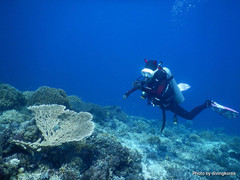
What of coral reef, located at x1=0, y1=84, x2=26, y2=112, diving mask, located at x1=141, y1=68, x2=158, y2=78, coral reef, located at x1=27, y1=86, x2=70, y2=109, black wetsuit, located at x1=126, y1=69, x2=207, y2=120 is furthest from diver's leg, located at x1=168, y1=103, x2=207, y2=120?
coral reef, located at x1=0, y1=84, x2=26, y2=112

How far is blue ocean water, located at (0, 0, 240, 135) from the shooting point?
79.4m

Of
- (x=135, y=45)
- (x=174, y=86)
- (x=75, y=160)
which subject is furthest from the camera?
(x=135, y=45)

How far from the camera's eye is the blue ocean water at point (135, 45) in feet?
260

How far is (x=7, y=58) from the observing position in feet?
490

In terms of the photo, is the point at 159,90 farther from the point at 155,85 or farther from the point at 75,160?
the point at 75,160

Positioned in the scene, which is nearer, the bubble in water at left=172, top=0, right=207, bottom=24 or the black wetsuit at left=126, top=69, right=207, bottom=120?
the black wetsuit at left=126, top=69, right=207, bottom=120

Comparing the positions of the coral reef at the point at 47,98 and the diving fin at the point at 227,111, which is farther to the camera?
the diving fin at the point at 227,111

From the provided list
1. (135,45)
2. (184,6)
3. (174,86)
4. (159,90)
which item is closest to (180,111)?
(174,86)

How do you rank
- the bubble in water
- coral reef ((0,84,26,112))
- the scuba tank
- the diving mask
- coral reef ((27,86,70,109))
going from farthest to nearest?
the bubble in water
the scuba tank
coral reef ((27,86,70,109))
coral reef ((0,84,26,112))
the diving mask

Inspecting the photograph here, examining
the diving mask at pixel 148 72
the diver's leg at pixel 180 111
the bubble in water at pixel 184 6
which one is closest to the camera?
the diving mask at pixel 148 72

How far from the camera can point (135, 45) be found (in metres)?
182

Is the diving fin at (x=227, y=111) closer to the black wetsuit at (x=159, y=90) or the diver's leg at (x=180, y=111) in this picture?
the diver's leg at (x=180, y=111)

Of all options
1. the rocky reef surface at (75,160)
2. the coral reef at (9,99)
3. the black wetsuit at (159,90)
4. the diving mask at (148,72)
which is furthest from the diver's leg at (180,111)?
the coral reef at (9,99)

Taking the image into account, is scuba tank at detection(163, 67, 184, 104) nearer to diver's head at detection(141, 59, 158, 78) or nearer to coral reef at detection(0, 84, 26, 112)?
diver's head at detection(141, 59, 158, 78)
